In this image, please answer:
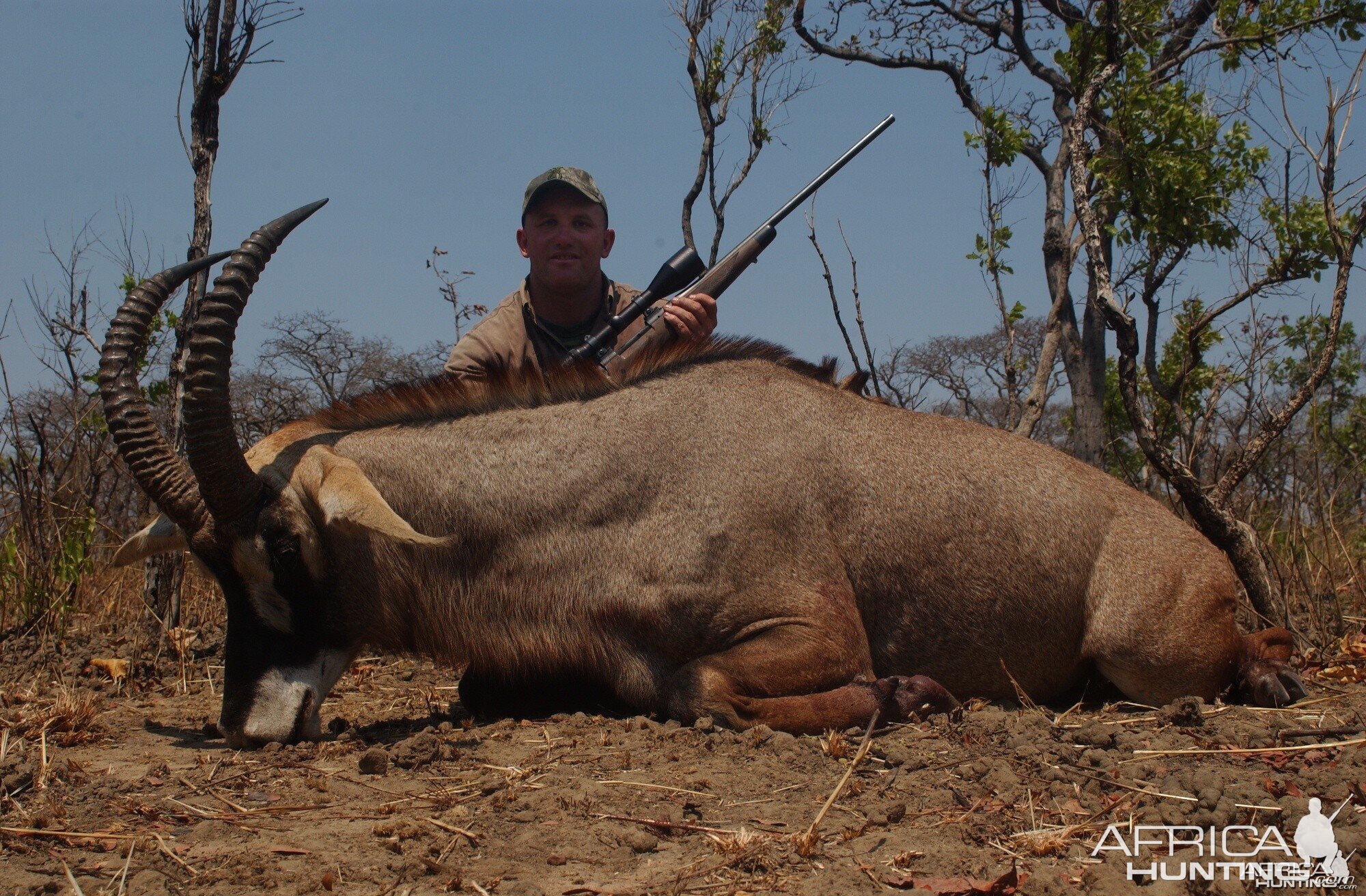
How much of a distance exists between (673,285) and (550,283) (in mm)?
→ 1176

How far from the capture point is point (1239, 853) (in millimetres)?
3186

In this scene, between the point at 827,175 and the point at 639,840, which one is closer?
the point at 639,840

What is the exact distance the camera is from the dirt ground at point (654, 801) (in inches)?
126

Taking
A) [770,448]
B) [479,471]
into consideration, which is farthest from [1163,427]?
[479,471]

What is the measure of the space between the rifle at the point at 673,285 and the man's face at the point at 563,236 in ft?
2.20

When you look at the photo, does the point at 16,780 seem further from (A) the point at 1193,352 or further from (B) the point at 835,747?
(A) the point at 1193,352


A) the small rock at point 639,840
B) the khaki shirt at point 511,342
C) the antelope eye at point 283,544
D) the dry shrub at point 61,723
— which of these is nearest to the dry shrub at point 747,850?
the small rock at point 639,840

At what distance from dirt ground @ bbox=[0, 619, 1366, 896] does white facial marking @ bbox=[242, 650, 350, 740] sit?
0.49 feet

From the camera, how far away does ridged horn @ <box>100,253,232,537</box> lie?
5016 millimetres

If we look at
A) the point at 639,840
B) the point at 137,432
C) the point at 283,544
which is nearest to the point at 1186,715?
the point at 639,840

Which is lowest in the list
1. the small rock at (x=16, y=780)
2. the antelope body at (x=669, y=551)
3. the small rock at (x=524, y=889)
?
the small rock at (x=524, y=889)

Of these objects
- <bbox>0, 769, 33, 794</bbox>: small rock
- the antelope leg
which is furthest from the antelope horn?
Result: the antelope leg

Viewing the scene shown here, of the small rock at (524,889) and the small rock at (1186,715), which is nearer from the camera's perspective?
the small rock at (524,889)

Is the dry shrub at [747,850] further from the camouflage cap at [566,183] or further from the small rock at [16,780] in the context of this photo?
the camouflage cap at [566,183]
